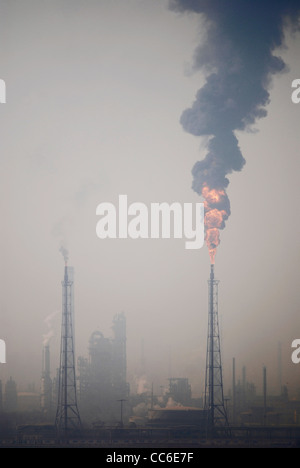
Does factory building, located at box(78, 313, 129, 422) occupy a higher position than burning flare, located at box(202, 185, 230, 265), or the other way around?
burning flare, located at box(202, 185, 230, 265)

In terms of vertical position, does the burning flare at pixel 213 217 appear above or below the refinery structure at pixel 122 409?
above

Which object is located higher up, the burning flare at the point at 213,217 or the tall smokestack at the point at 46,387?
the burning flare at the point at 213,217

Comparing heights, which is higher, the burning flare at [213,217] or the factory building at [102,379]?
the burning flare at [213,217]

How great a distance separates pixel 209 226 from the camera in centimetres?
7894

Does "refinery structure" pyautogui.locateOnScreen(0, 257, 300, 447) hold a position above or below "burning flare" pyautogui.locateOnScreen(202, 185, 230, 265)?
below
